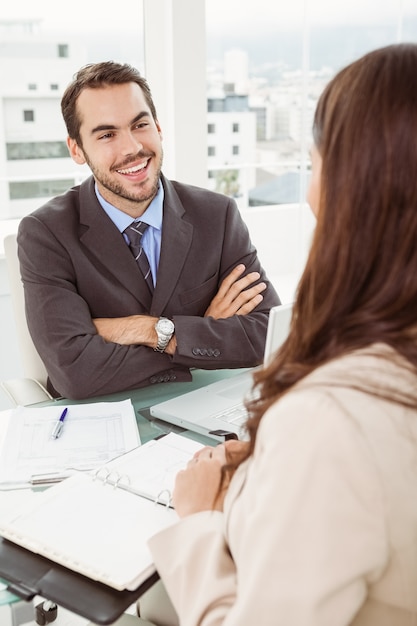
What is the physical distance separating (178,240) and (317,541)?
1365mm

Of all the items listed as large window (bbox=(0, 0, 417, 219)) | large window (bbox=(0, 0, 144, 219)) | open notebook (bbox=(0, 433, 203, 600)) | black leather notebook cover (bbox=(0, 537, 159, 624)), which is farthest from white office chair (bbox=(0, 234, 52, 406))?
large window (bbox=(0, 0, 144, 219))

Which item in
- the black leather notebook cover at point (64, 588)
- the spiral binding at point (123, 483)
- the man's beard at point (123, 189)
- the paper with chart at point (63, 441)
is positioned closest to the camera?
the black leather notebook cover at point (64, 588)

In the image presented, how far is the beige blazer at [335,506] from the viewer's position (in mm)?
649

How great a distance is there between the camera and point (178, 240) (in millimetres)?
1932

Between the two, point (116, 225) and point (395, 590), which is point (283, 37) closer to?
point (116, 225)

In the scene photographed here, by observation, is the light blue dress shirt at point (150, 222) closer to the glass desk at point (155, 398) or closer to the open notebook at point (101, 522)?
the glass desk at point (155, 398)

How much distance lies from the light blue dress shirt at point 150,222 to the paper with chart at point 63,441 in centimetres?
57

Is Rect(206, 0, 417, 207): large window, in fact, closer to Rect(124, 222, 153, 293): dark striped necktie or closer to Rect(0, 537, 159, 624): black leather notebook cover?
Rect(124, 222, 153, 293): dark striped necktie

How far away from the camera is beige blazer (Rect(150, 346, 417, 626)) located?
0.65m

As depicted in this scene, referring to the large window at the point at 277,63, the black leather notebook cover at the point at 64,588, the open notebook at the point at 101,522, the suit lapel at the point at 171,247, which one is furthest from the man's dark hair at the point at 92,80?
the large window at the point at 277,63

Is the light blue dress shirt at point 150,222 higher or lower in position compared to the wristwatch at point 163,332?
higher

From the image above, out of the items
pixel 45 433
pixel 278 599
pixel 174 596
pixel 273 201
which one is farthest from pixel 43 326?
pixel 273 201

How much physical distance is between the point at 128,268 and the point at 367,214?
1.18 m

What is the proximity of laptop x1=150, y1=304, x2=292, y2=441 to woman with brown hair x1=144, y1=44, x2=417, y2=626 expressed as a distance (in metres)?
0.42
